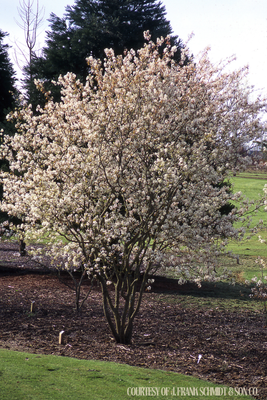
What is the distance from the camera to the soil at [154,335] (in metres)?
6.96

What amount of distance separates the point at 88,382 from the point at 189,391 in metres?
1.49

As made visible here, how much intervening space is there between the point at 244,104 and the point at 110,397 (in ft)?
24.3

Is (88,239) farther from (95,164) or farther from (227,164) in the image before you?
(227,164)

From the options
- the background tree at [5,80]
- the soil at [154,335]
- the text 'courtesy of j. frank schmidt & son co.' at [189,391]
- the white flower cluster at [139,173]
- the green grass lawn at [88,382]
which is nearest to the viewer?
the green grass lawn at [88,382]

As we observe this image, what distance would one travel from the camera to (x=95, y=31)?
51.3 ft

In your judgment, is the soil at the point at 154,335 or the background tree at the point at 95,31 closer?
the soil at the point at 154,335

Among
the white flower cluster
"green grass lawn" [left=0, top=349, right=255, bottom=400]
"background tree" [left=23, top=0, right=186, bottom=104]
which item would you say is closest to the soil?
"green grass lawn" [left=0, top=349, right=255, bottom=400]

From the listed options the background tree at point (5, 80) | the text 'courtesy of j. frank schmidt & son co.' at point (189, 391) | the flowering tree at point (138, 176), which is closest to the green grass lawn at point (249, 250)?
the flowering tree at point (138, 176)

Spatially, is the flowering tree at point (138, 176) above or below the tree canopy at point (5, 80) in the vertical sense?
below

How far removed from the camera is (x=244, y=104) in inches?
378

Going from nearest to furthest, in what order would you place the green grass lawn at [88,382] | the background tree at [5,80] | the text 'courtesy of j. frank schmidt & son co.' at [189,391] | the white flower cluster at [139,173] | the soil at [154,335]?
the green grass lawn at [88,382], the text 'courtesy of j. frank schmidt & son co.' at [189,391], the soil at [154,335], the white flower cluster at [139,173], the background tree at [5,80]

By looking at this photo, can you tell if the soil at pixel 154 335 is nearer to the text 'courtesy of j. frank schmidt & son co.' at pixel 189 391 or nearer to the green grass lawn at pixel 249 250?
the text 'courtesy of j. frank schmidt & son co.' at pixel 189 391

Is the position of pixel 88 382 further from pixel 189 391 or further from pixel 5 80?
pixel 5 80

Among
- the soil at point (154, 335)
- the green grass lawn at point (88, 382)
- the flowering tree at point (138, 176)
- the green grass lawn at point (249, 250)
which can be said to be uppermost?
the flowering tree at point (138, 176)
